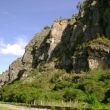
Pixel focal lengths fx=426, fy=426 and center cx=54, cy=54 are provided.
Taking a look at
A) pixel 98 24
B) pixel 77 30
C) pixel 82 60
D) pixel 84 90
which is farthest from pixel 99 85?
pixel 77 30

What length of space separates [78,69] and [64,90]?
21682mm

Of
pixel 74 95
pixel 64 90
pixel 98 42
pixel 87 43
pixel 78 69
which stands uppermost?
pixel 87 43

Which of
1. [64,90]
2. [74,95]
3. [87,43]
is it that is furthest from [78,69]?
[74,95]

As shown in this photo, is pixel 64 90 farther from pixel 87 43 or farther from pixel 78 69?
pixel 87 43

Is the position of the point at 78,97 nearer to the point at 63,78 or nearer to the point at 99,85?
the point at 99,85

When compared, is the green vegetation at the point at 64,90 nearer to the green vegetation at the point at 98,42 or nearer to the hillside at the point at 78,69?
the hillside at the point at 78,69

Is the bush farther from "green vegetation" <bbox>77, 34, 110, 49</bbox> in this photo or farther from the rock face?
"green vegetation" <bbox>77, 34, 110, 49</bbox>

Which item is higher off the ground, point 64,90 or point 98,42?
point 98,42

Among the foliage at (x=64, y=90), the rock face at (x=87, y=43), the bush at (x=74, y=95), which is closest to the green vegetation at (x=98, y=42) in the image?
the rock face at (x=87, y=43)

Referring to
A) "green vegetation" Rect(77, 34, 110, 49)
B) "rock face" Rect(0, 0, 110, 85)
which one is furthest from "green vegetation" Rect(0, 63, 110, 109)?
"green vegetation" Rect(77, 34, 110, 49)

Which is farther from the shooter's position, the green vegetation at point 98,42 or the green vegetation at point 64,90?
the green vegetation at point 98,42

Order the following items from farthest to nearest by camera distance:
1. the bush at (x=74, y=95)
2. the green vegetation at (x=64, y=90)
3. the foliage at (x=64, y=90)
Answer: the foliage at (x=64, y=90) < the bush at (x=74, y=95) < the green vegetation at (x=64, y=90)

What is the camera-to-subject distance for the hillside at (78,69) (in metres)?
137

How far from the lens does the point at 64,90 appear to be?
144 m
